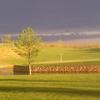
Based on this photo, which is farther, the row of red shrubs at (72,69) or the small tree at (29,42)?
the small tree at (29,42)

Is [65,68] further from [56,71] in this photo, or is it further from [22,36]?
[22,36]

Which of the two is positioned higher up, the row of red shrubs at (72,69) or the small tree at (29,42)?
the small tree at (29,42)

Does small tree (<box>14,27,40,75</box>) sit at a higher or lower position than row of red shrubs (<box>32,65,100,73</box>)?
higher

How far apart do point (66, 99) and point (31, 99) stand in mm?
1697

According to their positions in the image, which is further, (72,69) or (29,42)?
(29,42)

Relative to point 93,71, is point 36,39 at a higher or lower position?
higher

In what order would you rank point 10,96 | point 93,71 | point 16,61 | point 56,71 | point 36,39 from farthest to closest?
point 16,61, point 36,39, point 56,71, point 93,71, point 10,96

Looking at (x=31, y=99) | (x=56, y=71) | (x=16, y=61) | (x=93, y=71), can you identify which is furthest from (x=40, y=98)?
(x=16, y=61)

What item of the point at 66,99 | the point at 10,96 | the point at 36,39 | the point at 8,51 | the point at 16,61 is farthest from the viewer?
the point at 8,51

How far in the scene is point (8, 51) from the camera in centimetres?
10012

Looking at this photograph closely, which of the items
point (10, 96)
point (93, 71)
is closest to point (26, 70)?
point (93, 71)

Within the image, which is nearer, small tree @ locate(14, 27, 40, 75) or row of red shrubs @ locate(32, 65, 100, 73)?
row of red shrubs @ locate(32, 65, 100, 73)

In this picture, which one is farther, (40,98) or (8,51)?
(8,51)

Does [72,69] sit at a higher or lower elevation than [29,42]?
lower
